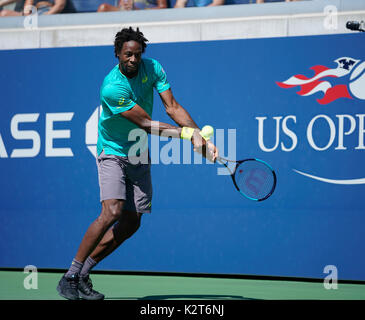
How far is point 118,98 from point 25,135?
2.35 metres

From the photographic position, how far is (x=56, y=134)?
7082 millimetres

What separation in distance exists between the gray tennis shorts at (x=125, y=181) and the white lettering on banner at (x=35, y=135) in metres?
1.82

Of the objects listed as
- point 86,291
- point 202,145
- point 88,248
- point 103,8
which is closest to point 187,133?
point 202,145

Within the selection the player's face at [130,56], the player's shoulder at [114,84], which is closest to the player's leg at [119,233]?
the player's shoulder at [114,84]

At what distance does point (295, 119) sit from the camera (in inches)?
256

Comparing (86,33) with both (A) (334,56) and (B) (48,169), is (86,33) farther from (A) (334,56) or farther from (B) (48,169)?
(A) (334,56)

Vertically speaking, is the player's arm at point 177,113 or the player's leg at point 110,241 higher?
the player's arm at point 177,113

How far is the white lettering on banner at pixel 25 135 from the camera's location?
7133 mm

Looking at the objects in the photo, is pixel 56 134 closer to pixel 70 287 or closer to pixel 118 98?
pixel 118 98

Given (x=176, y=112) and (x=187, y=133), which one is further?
(x=176, y=112)

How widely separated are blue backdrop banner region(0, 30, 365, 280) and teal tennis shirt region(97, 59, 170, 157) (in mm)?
1435

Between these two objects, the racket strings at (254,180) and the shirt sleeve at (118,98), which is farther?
the racket strings at (254,180)

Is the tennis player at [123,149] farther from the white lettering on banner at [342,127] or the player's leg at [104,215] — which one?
the white lettering on banner at [342,127]

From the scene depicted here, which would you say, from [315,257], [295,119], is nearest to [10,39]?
[295,119]
